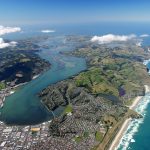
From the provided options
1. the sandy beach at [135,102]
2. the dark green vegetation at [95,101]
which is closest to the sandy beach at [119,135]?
the dark green vegetation at [95,101]

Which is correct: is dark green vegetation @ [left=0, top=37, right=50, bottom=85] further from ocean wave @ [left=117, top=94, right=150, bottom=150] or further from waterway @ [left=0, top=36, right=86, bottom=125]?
ocean wave @ [left=117, top=94, right=150, bottom=150]

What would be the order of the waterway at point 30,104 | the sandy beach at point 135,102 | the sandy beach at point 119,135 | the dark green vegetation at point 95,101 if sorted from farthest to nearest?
the sandy beach at point 135,102 < the waterway at point 30,104 < the dark green vegetation at point 95,101 < the sandy beach at point 119,135

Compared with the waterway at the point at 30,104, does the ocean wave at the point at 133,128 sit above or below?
above

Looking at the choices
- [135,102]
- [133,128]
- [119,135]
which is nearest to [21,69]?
[135,102]

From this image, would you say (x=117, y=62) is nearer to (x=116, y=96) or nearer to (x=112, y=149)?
(x=116, y=96)

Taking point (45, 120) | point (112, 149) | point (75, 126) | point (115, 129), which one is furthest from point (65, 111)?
point (112, 149)

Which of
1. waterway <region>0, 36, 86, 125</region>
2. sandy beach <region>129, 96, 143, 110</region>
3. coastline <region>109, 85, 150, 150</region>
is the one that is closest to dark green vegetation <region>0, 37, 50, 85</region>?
waterway <region>0, 36, 86, 125</region>

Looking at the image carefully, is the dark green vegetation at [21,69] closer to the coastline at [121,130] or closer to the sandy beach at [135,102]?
the sandy beach at [135,102]
